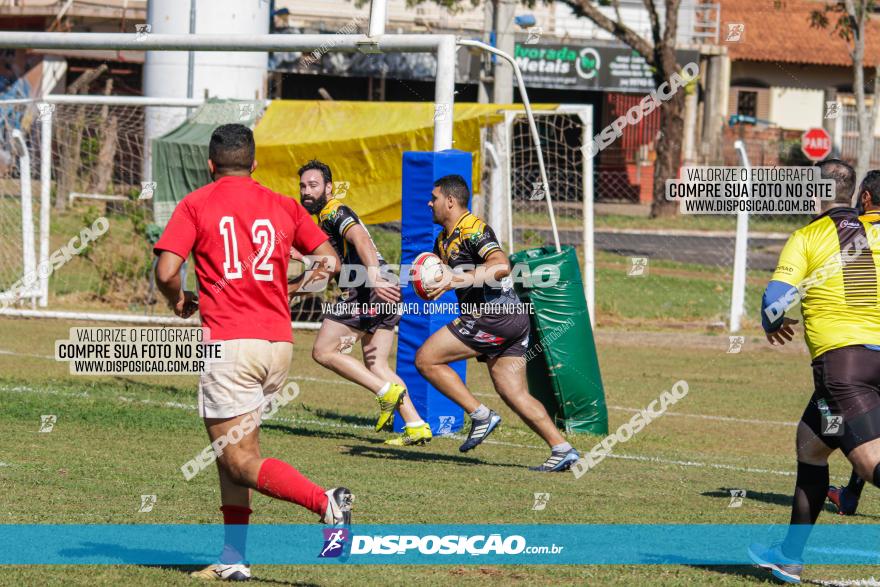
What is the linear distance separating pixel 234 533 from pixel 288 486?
0.44m

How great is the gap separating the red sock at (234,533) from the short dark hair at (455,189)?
3.58 metres

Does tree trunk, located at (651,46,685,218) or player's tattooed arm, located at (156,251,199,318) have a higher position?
tree trunk, located at (651,46,685,218)

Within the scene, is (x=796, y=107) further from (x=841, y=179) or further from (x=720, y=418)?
(x=841, y=179)

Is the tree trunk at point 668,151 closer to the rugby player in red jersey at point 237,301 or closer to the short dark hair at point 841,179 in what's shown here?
the short dark hair at point 841,179

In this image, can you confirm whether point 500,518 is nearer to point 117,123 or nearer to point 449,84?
point 449,84

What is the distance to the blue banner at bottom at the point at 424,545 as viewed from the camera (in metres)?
6.36

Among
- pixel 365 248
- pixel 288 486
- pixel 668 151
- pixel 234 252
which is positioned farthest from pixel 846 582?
pixel 668 151

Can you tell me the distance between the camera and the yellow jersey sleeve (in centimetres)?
634

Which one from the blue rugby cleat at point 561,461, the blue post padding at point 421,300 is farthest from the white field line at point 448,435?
the blue rugby cleat at point 561,461

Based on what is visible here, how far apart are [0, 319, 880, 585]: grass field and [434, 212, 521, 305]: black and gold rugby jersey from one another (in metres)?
1.19

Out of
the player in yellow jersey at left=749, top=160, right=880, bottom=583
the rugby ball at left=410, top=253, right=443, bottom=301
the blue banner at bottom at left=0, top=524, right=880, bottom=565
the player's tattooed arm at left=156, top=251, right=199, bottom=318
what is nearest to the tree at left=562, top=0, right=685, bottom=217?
the rugby ball at left=410, top=253, right=443, bottom=301

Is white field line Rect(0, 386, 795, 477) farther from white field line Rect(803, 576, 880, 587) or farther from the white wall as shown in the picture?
the white wall

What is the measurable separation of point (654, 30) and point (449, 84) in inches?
867

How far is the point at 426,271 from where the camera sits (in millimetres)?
8781
